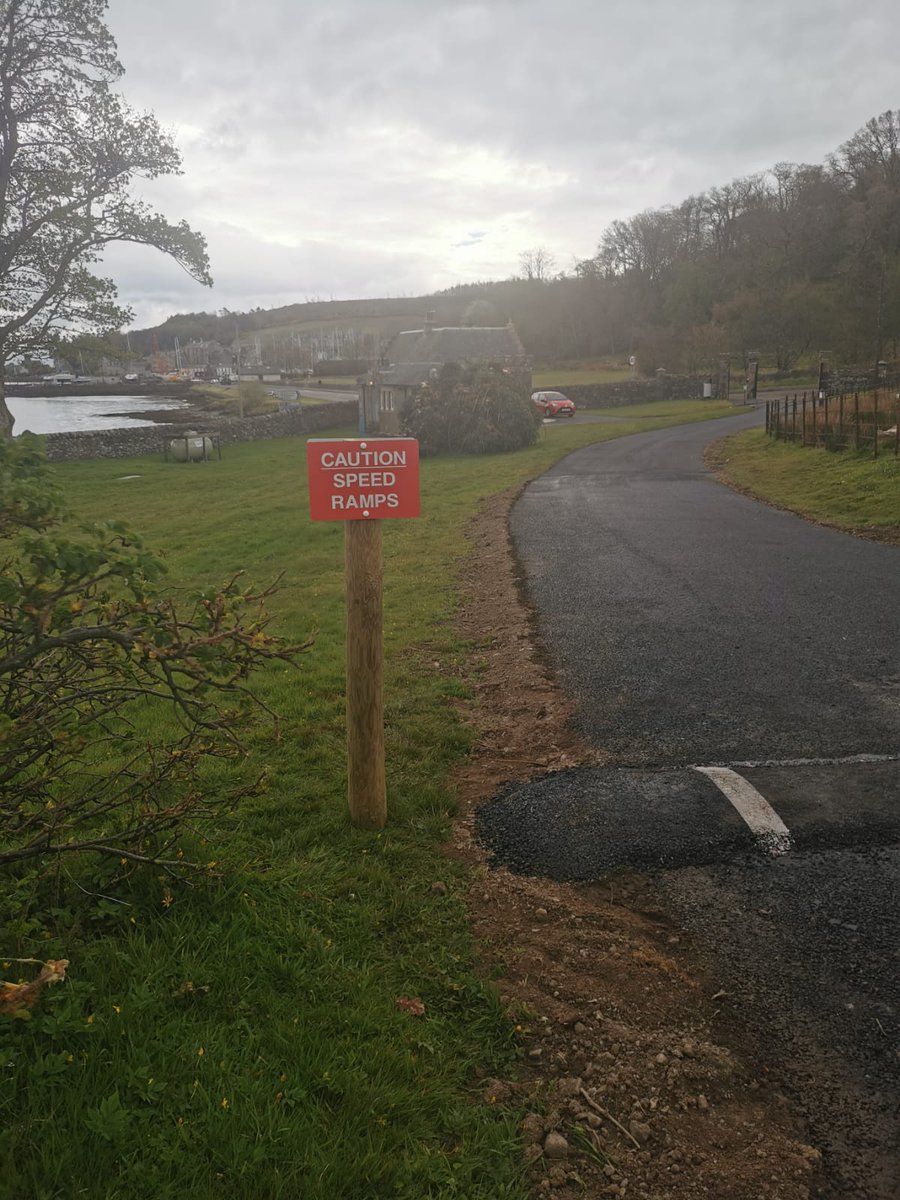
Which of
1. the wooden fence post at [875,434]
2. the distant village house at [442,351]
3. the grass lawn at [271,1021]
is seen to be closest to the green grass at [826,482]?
the wooden fence post at [875,434]

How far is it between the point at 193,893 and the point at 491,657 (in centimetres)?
436

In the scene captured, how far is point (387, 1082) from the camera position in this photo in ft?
8.93

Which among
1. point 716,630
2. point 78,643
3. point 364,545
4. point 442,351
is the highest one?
point 442,351

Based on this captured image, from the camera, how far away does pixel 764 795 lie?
4.65 metres

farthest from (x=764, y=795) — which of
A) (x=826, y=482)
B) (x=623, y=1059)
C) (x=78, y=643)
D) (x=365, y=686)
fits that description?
(x=826, y=482)

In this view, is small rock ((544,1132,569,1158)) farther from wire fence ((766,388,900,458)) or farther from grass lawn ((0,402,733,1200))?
wire fence ((766,388,900,458))

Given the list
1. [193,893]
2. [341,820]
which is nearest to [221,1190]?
[193,893]

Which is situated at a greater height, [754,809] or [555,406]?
[555,406]

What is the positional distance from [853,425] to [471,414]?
45.0 feet

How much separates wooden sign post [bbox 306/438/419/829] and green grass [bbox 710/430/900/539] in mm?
10564

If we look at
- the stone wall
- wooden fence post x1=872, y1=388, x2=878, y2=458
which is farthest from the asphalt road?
the stone wall

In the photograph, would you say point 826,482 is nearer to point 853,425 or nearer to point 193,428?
point 853,425

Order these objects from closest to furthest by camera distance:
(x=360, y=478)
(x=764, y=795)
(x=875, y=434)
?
(x=360, y=478)
(x=764, y=795)
(x=875, y=434)

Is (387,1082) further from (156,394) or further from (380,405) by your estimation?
(156,394)
